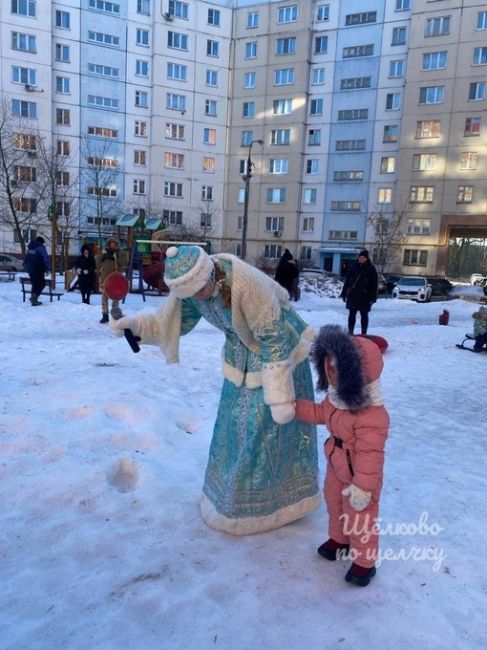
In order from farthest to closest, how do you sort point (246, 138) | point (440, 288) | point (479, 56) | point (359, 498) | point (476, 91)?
point (246, 138)
point (476, 91)
point (479, 56)
point (440, 288)
point (359, 498)

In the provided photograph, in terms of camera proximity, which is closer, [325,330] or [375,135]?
[325,330]

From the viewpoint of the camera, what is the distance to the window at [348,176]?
39.1m

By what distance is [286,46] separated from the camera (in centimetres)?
3984

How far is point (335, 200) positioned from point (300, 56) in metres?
11.8

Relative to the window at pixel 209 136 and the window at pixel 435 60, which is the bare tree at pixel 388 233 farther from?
the window at pixel 209 136

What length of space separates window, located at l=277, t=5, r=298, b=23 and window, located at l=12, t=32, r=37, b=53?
1902 centimetres

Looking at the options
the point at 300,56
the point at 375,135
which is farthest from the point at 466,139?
the point at 300,56

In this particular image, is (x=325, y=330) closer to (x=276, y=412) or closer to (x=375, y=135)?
(x=276, y=412)

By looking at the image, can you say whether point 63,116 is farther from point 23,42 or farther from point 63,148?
Result: point 23,42

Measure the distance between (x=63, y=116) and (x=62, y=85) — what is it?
2.26 meters

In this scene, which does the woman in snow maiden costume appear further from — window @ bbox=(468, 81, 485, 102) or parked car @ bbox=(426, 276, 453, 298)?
window @ bbox=(468, 81, 485, 102)

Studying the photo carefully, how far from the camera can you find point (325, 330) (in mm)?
2482

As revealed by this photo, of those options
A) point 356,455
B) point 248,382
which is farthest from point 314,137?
point 356,455

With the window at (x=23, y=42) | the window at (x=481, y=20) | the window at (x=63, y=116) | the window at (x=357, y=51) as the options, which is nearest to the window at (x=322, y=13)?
the window at (x=357, y=51)
